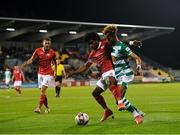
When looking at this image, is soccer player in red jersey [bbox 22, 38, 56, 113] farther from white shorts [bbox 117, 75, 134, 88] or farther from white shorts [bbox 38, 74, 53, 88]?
white shorts [bbox 117, 75, 134, 88]

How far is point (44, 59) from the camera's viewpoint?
17.0 metres

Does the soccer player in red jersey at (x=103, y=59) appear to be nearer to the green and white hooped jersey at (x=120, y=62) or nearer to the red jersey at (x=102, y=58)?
the red jersey at (x=102, y=58)

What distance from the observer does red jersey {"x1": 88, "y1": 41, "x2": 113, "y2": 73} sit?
1273 centimetres

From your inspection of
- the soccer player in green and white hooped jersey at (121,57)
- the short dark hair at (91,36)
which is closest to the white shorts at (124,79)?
the soccer player in green and white hooped jersey at (121,57)

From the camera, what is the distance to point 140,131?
35.0ft

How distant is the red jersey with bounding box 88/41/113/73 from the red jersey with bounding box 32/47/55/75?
172 inches

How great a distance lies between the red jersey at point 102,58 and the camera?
12.7 metres

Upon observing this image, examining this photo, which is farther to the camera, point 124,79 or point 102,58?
point 102,58

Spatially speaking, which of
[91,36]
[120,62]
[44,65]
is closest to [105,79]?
[120,62]

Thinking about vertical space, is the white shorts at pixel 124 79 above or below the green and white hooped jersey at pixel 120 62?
below

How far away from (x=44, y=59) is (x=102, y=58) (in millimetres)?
4643

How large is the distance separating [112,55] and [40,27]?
Result: 155 ft

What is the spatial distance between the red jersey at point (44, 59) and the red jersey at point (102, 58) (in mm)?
4370

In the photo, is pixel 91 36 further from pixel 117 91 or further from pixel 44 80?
pixel 44 80
